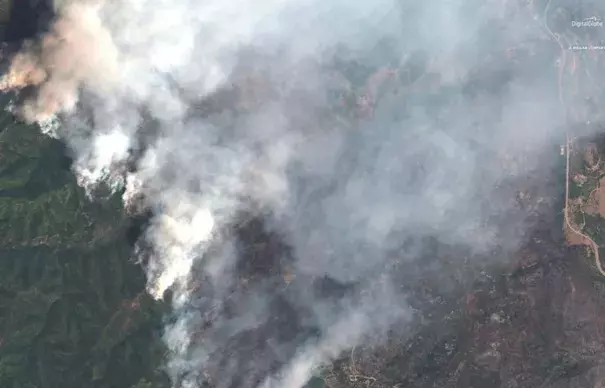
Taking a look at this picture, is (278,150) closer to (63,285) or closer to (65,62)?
(65,62)

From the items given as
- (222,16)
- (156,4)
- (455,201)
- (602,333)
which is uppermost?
(156,4)

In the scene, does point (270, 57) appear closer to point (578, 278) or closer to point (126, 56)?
point (126, 56)

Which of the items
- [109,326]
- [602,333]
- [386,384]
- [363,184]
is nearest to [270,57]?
[363,184]

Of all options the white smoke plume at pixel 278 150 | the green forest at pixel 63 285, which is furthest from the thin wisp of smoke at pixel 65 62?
the green forest at pixel 63 285

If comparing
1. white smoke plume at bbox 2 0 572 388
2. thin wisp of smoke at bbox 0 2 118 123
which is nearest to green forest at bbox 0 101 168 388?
white smoke plume at bbox 2 0 572 388

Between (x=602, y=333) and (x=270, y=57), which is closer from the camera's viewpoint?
(x=270, y=57)

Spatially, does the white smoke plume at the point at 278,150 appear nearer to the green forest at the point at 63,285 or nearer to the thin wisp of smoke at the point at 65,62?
the thin wisp of smoke at the point at 65,62

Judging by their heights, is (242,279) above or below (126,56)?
below

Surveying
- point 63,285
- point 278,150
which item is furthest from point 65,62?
point 278,150
